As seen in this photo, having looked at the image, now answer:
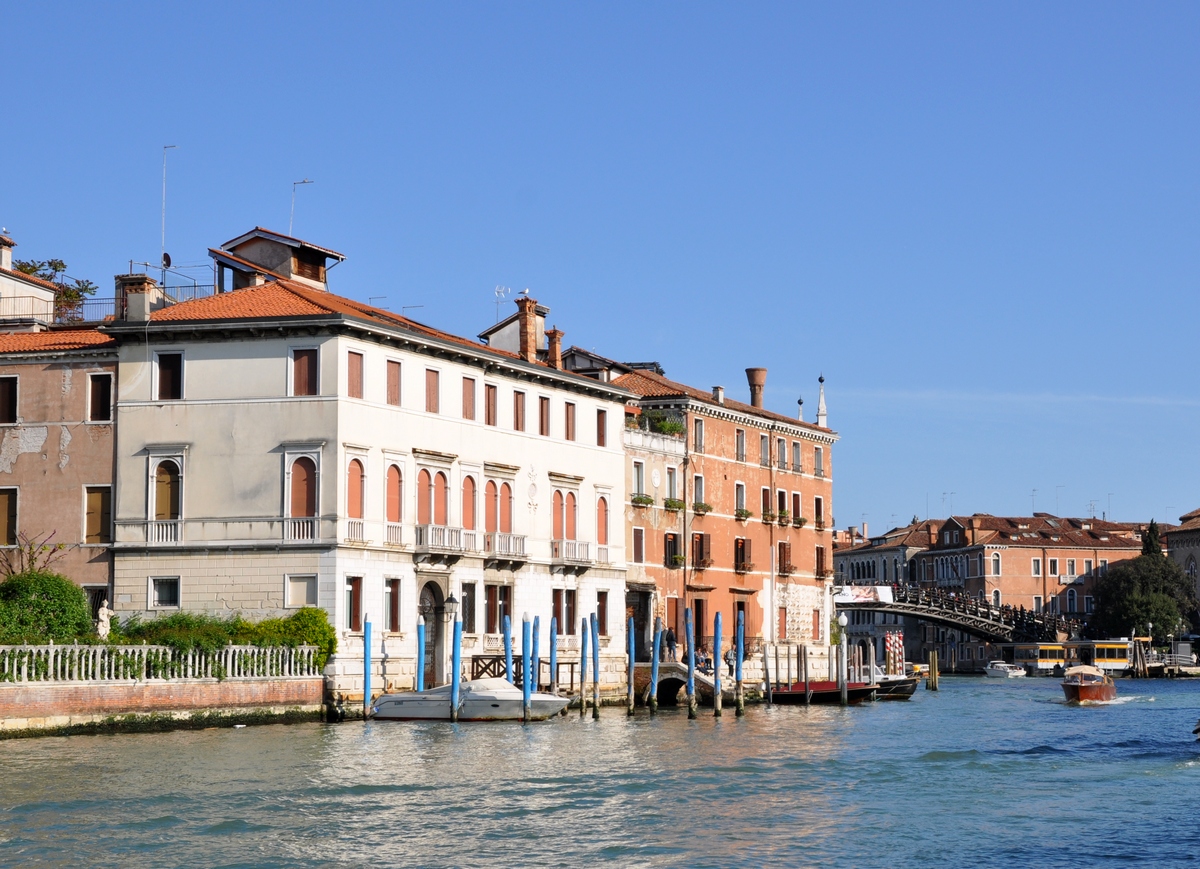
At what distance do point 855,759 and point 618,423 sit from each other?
17652mm

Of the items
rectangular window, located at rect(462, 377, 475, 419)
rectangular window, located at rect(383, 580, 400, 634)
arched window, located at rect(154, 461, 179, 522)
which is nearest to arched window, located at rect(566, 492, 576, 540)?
rectangular window, located at rect(462, 377, 475, 419)

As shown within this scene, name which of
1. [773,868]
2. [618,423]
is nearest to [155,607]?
[618,423]

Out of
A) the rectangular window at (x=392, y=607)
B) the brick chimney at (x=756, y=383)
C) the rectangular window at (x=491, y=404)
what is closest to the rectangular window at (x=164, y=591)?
the rectangular window at (x=392, y=607)

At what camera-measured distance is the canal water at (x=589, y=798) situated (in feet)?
62.8

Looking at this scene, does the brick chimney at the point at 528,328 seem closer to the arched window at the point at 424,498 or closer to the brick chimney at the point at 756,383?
the arched window at the point at 424,498

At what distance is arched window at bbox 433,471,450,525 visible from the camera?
127 ft

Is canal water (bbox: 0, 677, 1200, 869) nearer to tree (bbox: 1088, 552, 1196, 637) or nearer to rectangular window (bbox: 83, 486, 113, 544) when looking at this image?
rectangular window (bbox: 83, 486, 113, 544)

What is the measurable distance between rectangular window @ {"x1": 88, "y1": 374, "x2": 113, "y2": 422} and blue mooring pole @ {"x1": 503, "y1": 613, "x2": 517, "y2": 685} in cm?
958

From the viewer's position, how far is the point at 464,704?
3522 centimetres

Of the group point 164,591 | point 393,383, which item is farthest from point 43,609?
point 393,383

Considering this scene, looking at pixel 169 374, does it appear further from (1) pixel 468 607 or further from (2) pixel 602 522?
(2) pixel 602 522

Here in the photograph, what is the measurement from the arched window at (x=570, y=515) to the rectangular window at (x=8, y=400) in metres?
13.1

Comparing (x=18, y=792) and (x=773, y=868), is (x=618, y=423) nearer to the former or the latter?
(x=18, y=792)

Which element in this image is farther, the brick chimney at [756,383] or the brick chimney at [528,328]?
the brick chimney at [756,383]
